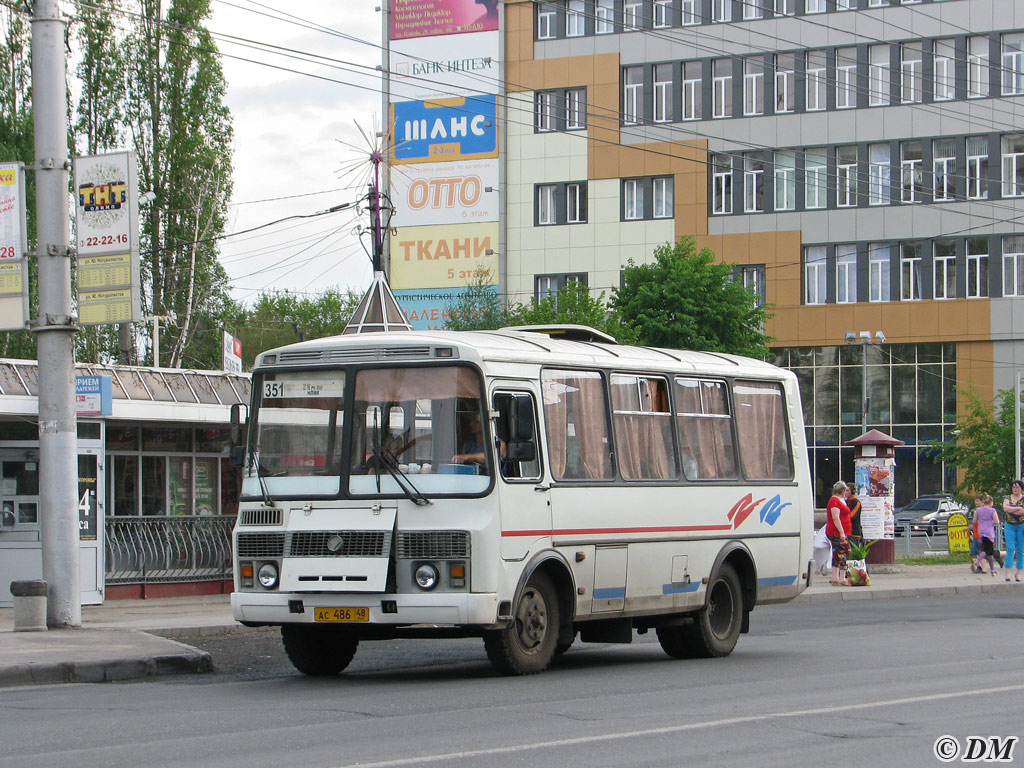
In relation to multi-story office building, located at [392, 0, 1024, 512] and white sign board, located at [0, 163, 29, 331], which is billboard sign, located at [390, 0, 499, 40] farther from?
white sign board, located at [0, 163, 29, 331]

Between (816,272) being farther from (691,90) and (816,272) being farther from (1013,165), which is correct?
(691,90)

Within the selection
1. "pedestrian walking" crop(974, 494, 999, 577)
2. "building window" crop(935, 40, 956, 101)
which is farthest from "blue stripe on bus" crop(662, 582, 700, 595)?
"building window" crop(935, 40, 956, 101)

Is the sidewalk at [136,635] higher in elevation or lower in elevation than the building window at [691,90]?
lower

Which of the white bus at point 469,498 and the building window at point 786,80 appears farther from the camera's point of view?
the building window at point 786,80

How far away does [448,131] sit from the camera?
69.2 meters

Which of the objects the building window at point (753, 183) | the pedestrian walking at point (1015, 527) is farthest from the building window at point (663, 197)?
the pedestrian walking at point (1015, 527)

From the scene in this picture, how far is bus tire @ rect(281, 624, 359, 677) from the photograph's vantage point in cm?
1369

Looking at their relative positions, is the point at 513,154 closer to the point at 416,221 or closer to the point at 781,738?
the point at 416,221

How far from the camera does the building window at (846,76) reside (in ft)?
207

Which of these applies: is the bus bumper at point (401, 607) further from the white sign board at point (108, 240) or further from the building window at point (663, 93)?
the building window at point (663, 93)

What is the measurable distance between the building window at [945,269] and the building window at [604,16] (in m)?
16.5

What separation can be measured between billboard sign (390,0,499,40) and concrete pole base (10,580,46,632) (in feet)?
180

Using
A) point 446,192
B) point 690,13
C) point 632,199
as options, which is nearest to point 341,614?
point 632,199

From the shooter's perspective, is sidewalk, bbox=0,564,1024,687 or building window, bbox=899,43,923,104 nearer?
sidewalk, bbox=0,564,1024,687
